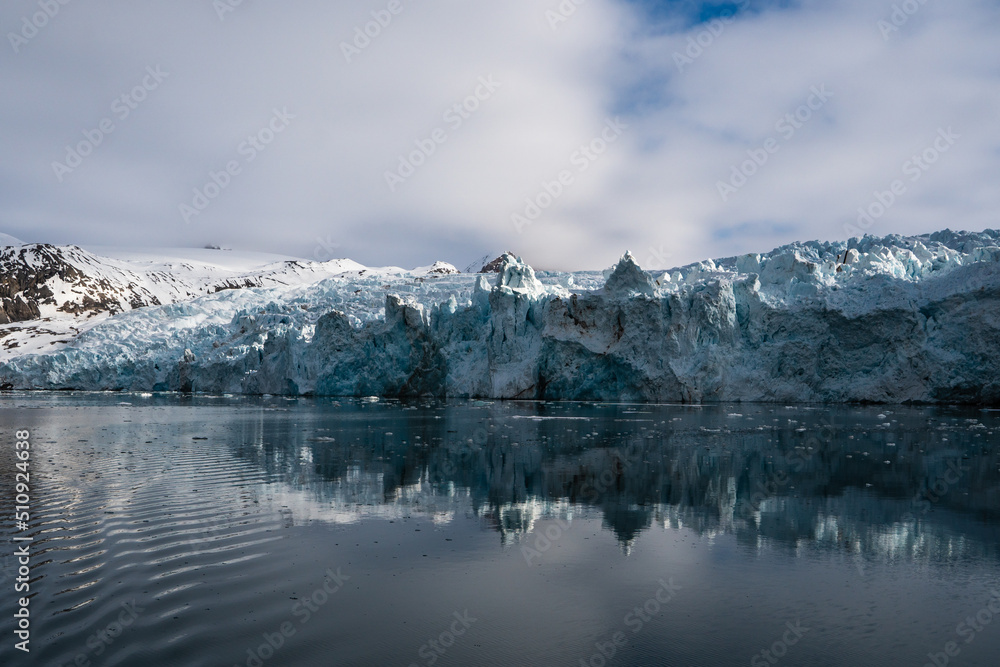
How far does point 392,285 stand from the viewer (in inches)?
2564

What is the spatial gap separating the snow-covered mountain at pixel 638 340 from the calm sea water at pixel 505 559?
2266cm

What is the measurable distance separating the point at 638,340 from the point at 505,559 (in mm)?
32623

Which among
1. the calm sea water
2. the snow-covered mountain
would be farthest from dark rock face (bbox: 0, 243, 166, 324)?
the calm sea water

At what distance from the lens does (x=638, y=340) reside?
1500 inches

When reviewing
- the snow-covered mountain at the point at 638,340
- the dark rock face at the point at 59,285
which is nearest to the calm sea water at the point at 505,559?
the snow-covered mountain at the point at 638,340

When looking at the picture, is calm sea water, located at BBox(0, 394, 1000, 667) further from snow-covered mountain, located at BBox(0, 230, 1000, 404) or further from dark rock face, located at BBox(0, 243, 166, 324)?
dark rock face, located at BBox(0, 243, 166, 324)

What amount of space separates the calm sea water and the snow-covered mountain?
2266 cm

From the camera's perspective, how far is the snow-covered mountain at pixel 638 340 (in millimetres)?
33188

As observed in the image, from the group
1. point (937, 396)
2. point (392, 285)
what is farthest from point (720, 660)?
point (392, 285)

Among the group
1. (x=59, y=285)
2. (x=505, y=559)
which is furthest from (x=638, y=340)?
(x=59, y=285)

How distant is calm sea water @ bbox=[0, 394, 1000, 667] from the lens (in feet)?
14.7

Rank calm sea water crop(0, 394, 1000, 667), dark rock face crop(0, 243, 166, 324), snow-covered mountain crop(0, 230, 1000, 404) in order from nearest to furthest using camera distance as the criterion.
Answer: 1. calm sea water crop(0, 394, 1000, 667)
2. snow-covered mountain crop(0, 230, 1000, 404)
3. dark rock face crop(0, 243, 166, 324)

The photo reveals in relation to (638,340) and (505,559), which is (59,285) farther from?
(505,559)

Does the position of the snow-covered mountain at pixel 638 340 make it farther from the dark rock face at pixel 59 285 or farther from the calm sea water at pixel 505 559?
the dark rock face at pixel 59 285
